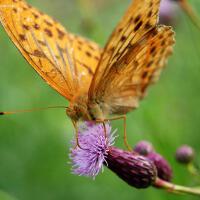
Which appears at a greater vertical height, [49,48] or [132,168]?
[49,48]

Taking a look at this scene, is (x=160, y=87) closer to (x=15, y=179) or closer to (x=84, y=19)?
(x=84, y=19)

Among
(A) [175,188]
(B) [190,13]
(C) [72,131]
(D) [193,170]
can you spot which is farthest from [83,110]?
(C) [72,131]

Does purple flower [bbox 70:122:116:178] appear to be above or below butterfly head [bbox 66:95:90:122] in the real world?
below

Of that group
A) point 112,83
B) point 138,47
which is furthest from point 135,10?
point 112,83

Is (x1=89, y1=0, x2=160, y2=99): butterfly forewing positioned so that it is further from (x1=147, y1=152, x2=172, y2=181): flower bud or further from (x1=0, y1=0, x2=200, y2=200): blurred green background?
(x1=0, y1=0, x2=200, y2=200): blurred green background

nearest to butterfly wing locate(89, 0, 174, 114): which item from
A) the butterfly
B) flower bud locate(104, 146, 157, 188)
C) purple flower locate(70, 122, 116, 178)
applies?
the butterfly

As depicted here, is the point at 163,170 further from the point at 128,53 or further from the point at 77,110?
the point at 128,53
